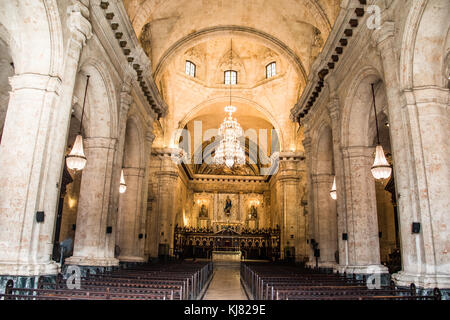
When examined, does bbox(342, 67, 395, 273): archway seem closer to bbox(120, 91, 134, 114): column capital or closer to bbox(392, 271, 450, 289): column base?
bbox(392, 271, 450, 289): column base

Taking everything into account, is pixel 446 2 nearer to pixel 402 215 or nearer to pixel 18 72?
pixel 402 215

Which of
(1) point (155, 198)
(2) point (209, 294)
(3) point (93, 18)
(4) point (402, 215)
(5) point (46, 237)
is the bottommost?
(2) point (209, 294)

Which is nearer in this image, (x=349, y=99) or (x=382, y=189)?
(x=349, y=99)

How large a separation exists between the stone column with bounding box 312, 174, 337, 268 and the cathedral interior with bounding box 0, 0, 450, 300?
0.06m

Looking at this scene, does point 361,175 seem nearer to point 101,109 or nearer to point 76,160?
point 76,160

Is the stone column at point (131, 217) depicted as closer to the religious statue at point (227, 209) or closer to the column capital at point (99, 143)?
the column capital at point (99, 143)

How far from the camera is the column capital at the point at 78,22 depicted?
25.7ft

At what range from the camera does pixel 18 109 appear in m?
7.02

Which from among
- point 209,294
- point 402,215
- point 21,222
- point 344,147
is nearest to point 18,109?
point 21,222

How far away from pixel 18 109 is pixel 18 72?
0.93 meters

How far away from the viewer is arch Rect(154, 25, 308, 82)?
53.4 feet

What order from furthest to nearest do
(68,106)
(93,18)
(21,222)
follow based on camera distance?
(93,18)
(68,106)
(21,222)

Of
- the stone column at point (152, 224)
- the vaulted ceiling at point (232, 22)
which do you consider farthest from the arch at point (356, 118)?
the stone column at point (152, 224)

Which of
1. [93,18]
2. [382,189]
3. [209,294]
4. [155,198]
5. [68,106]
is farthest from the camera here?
[155,198]
